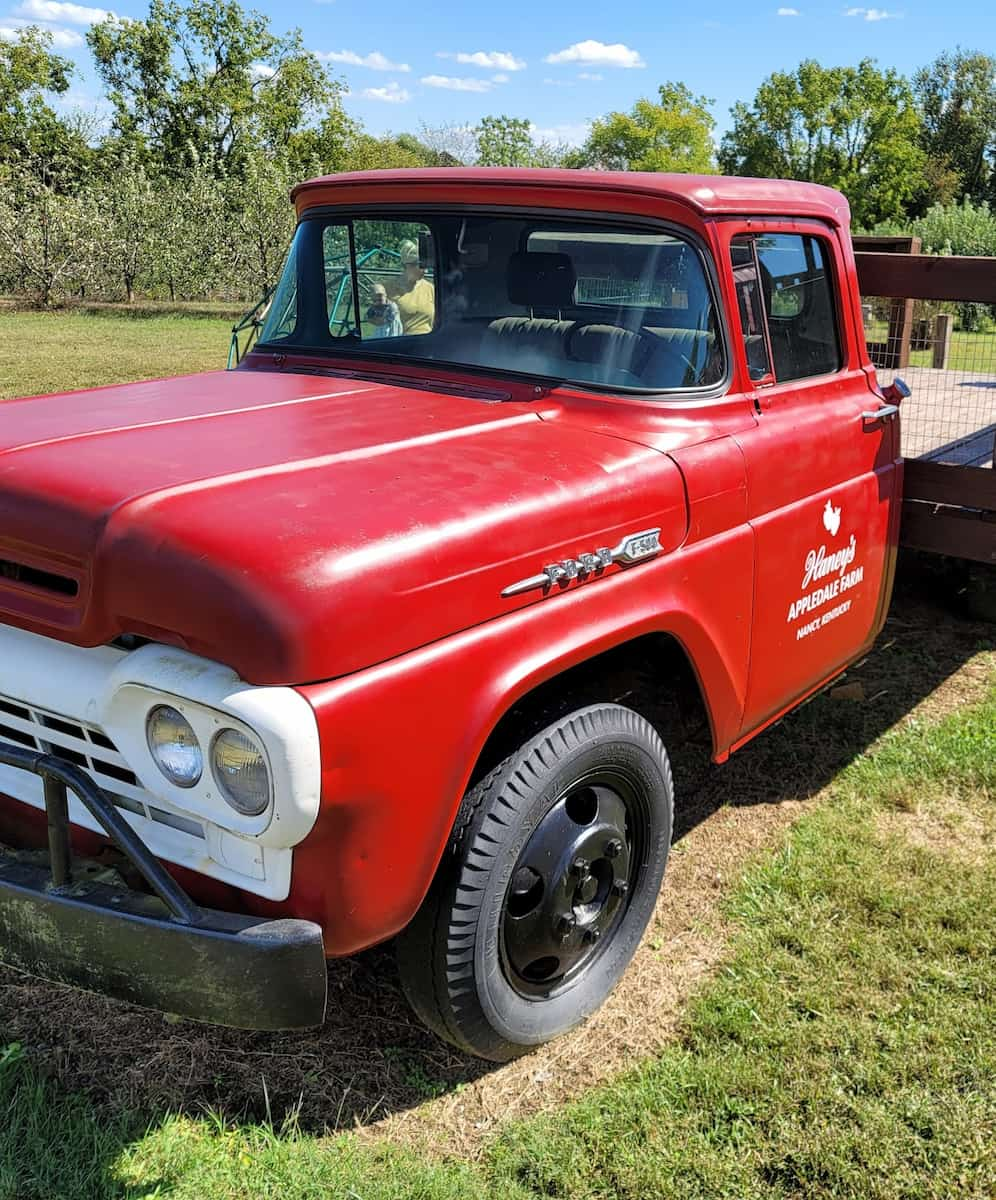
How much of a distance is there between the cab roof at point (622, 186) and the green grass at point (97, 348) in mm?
7994

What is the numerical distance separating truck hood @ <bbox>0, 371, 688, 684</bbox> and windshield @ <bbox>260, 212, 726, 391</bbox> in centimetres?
34

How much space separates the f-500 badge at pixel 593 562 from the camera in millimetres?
2377

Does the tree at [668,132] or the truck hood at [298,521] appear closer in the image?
the truck hood at [298,521]

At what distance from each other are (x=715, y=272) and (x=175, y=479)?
5.43 ft

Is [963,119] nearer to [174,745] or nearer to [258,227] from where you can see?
[258,227]

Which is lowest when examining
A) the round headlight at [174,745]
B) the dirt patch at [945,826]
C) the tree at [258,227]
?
the dirt patch at [945,826]

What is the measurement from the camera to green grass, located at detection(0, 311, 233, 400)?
13656 mm

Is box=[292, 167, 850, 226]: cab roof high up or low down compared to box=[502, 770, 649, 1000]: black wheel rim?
up

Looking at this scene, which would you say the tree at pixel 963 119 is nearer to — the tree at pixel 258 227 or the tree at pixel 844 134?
the tree at pixel 844 134

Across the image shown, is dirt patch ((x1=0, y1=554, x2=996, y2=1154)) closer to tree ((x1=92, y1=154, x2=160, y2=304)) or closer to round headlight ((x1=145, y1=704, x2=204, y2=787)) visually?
round headlight ((x1=145, y1=704, x2=204, y2=787))

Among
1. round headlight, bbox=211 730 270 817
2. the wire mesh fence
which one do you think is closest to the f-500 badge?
round headlight, bbox=211 730 270 817

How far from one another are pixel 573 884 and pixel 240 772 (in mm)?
1014

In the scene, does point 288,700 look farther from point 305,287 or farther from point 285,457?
point 305,287

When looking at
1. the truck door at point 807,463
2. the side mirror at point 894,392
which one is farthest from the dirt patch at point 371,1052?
the side mirror at point 894,392
